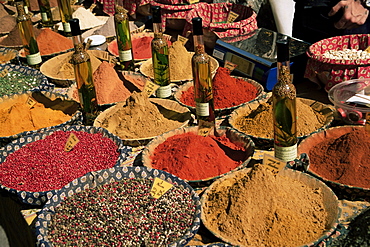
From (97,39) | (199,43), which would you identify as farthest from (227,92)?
(97,39)

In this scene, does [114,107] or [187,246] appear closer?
[187,246]

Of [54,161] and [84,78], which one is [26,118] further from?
[54,161]

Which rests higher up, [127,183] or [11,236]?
[127,183]

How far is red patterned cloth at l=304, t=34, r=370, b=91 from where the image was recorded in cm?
206

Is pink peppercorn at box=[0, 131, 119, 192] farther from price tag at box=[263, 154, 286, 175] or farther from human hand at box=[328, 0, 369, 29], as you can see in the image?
human hand at box=[328, 0, 369, 29]

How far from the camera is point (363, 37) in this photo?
94.0 inches

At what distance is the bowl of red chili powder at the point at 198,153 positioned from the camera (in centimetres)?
161

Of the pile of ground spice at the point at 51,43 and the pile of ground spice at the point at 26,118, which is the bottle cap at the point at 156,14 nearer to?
the pile of ground spice at the point at 26,118

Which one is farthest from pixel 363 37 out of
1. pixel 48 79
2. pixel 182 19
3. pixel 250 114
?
pixel 48 79

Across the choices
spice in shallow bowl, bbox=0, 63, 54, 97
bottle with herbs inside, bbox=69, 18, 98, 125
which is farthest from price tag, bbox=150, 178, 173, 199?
spice in shallow bowl, bbox=0, 63, 54, 97

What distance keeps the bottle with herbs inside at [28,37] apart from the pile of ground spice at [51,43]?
17 cm

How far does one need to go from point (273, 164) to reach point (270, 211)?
0.62 ft

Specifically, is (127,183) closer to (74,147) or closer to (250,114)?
(74,147)

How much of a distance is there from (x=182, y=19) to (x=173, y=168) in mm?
1777
